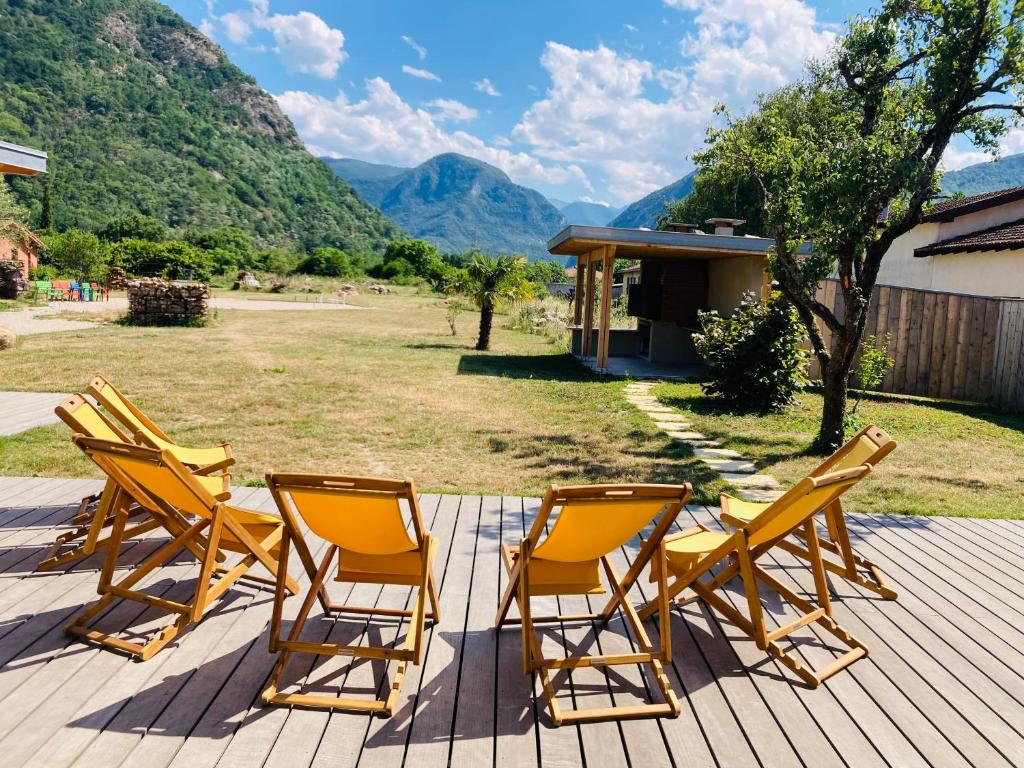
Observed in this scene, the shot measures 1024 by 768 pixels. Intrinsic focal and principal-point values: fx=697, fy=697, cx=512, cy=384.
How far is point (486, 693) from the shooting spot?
8.90 ft

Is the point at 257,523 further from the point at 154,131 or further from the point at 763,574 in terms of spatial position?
the point at 154,131

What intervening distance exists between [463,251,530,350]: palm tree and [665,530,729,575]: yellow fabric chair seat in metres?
13.1

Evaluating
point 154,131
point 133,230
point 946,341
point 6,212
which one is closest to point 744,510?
point 946,341

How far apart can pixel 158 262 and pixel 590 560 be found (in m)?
48.9

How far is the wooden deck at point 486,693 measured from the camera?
236 cm

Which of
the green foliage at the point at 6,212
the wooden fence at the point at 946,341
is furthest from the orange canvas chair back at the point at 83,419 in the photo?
the green foliage at the point at 6,212

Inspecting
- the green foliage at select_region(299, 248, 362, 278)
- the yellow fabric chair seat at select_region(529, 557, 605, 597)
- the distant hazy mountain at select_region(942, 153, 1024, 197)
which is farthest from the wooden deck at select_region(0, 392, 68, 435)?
the distant hazy mountain at select_region(942, 153, 1024, 197)

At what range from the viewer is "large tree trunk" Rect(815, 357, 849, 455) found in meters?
7.55

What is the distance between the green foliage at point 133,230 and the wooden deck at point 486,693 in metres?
63.2

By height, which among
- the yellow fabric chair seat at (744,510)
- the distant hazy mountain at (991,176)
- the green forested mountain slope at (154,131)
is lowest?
the yellow fabric chair seat at (744,510)

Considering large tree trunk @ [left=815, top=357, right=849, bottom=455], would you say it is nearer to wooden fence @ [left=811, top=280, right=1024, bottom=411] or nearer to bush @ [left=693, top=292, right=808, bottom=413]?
bush @ [left=693, top=292, right=808, bottom=413]

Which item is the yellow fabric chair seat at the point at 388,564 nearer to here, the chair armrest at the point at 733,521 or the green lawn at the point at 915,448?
the chair armrest at the point at 733,521

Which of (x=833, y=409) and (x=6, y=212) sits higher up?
(x=6, y=212)

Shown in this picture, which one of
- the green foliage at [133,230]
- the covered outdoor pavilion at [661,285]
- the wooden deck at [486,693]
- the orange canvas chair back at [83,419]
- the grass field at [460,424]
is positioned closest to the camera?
the wooden deck at [486,693]
